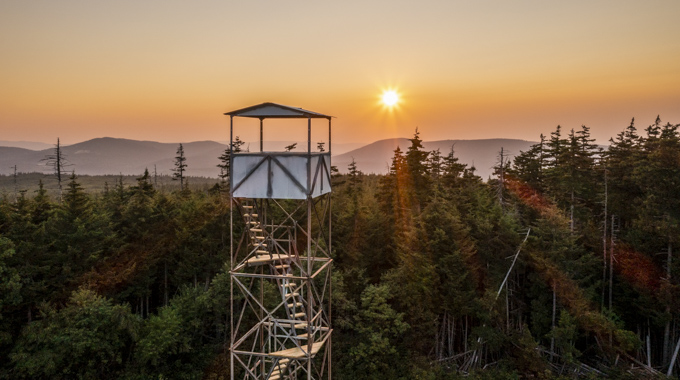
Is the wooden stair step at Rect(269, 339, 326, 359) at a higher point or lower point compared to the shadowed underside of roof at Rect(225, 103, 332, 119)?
lower

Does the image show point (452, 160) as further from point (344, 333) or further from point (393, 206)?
point (344, 333)

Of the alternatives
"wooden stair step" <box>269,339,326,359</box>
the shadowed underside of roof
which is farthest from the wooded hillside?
the shadowed underside of roof

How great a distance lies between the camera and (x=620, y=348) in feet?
72.8

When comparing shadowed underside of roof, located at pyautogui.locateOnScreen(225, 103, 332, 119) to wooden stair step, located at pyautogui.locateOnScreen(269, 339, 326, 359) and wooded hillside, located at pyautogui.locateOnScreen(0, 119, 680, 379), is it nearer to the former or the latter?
wooden stair step, located at pyautogui.locateOnScreen(269, 339, 326, 359)

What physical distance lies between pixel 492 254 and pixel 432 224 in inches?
172

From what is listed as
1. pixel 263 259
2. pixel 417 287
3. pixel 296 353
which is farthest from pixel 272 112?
pixel 417 287

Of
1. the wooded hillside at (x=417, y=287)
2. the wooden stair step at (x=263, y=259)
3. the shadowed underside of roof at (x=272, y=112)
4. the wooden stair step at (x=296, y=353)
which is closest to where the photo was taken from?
the shadowed underside of roof at (x=272, y=112)

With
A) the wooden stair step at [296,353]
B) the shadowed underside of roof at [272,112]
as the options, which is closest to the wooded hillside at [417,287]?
the wooden stair step at [296,353]

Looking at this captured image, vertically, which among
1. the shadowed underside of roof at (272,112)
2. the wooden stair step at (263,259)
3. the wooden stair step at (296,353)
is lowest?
the wooden stair step at (296,353)

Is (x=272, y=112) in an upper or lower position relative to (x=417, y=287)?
upper

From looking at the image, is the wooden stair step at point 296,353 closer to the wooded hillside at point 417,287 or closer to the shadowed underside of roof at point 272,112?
the wooded hillside at point 417,287

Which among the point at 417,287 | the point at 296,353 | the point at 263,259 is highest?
the point at 263,259

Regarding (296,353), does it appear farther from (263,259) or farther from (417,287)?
(417,287)

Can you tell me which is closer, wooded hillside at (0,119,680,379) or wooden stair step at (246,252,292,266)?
wooden stair step at (246,252,292,266)
